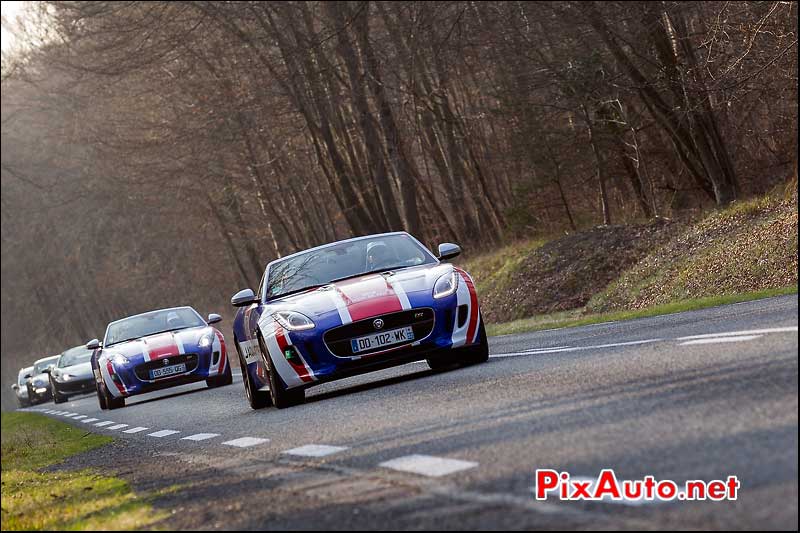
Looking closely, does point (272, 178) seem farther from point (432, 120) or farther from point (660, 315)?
point (660, 315)

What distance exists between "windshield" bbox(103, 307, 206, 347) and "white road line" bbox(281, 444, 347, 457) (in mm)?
14501

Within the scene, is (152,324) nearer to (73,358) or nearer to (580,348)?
(580,348)

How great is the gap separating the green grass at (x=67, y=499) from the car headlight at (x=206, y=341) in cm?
578

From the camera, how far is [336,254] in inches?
568

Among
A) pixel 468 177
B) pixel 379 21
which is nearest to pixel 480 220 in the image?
pixel 468 177

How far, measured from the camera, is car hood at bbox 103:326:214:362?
22.2 m

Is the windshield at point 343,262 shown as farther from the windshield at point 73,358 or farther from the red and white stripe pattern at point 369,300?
the windshield at point 73,358

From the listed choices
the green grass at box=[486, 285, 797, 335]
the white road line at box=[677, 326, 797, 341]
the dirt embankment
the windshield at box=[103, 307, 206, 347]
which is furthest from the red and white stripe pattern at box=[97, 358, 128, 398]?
the white road line at box=[677, 326, 797, 341]

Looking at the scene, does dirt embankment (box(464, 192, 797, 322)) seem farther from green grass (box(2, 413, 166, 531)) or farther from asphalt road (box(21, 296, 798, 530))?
green grass (box(2, 413, 166, 531))

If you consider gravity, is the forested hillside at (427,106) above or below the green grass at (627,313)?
above

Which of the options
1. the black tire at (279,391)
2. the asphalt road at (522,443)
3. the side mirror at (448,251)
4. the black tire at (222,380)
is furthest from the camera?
the black tire at (222,380)

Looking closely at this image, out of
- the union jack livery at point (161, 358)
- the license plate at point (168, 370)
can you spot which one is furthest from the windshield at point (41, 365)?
the license plate at point (168, 370)

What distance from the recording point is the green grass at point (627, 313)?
1630 cm

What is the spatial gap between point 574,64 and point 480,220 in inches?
519
